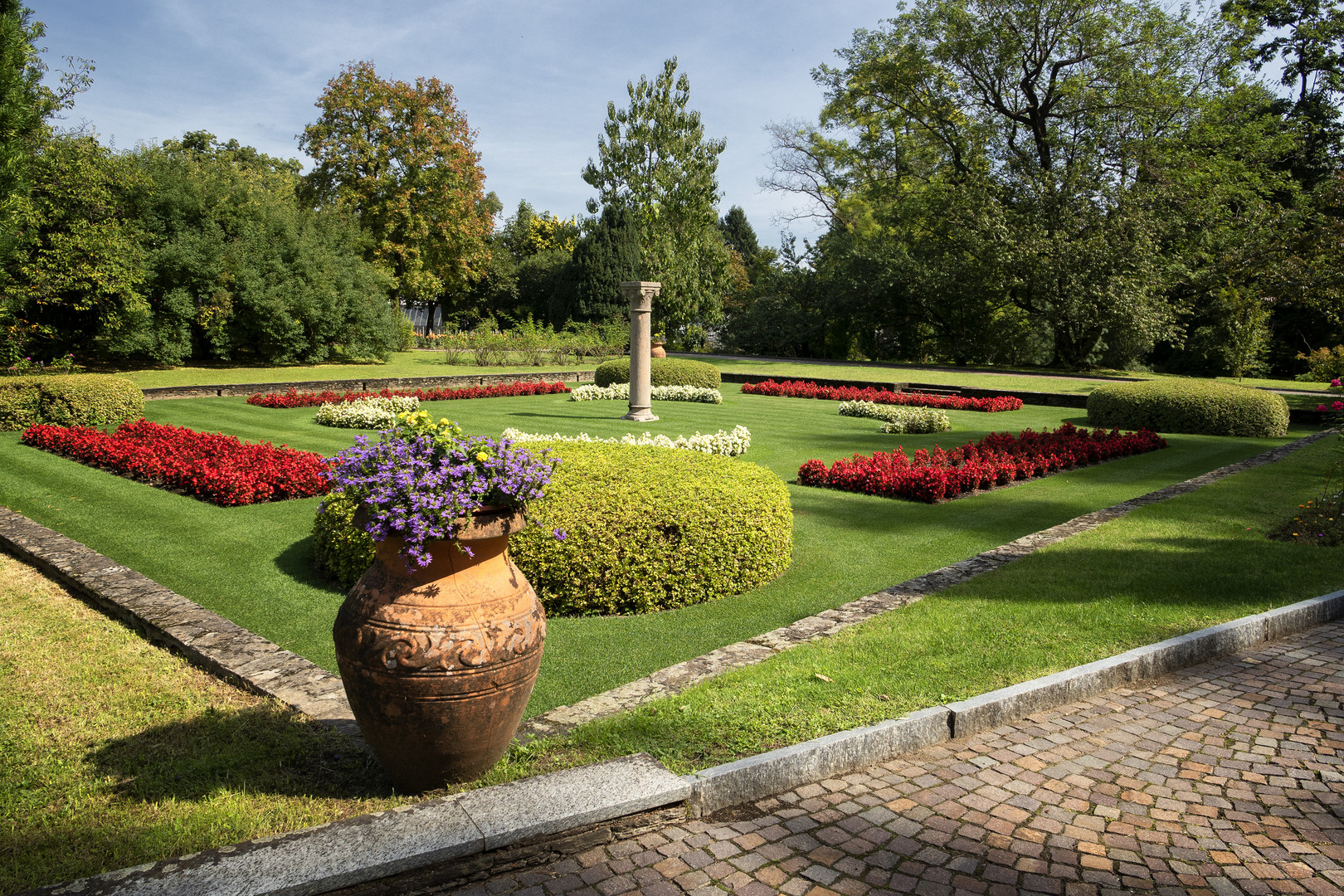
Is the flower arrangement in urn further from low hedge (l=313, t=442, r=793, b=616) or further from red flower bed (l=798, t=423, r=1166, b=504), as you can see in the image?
red flower bed (l=798, t=423, r=1166, b=504)

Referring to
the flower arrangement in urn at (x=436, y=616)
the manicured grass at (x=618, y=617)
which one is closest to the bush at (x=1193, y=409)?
the manicured grass at (x=618, y=617)

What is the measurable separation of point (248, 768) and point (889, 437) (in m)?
11.9

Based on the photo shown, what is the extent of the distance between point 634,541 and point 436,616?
253 centimetres

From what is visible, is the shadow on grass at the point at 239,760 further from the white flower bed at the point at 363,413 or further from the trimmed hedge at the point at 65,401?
the trimmed hedge at the point at 65,401

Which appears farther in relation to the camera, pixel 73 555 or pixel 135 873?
pixel 73 555

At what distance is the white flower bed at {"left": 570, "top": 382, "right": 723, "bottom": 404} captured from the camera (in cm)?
1942

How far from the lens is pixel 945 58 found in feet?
98.8

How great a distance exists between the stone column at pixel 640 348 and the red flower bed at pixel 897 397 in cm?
582

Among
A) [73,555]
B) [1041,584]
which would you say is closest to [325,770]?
[73,555]

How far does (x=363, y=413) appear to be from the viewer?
44.8 feet

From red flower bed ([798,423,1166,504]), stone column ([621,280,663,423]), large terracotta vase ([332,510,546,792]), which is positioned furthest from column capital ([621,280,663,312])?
large terracotta vase ([332,510,546,792])

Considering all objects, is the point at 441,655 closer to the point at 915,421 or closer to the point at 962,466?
the point at 962,466

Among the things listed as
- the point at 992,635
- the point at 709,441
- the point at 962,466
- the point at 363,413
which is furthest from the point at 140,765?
the point at 363,413

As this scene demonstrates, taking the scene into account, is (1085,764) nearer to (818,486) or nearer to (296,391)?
(818,486)
